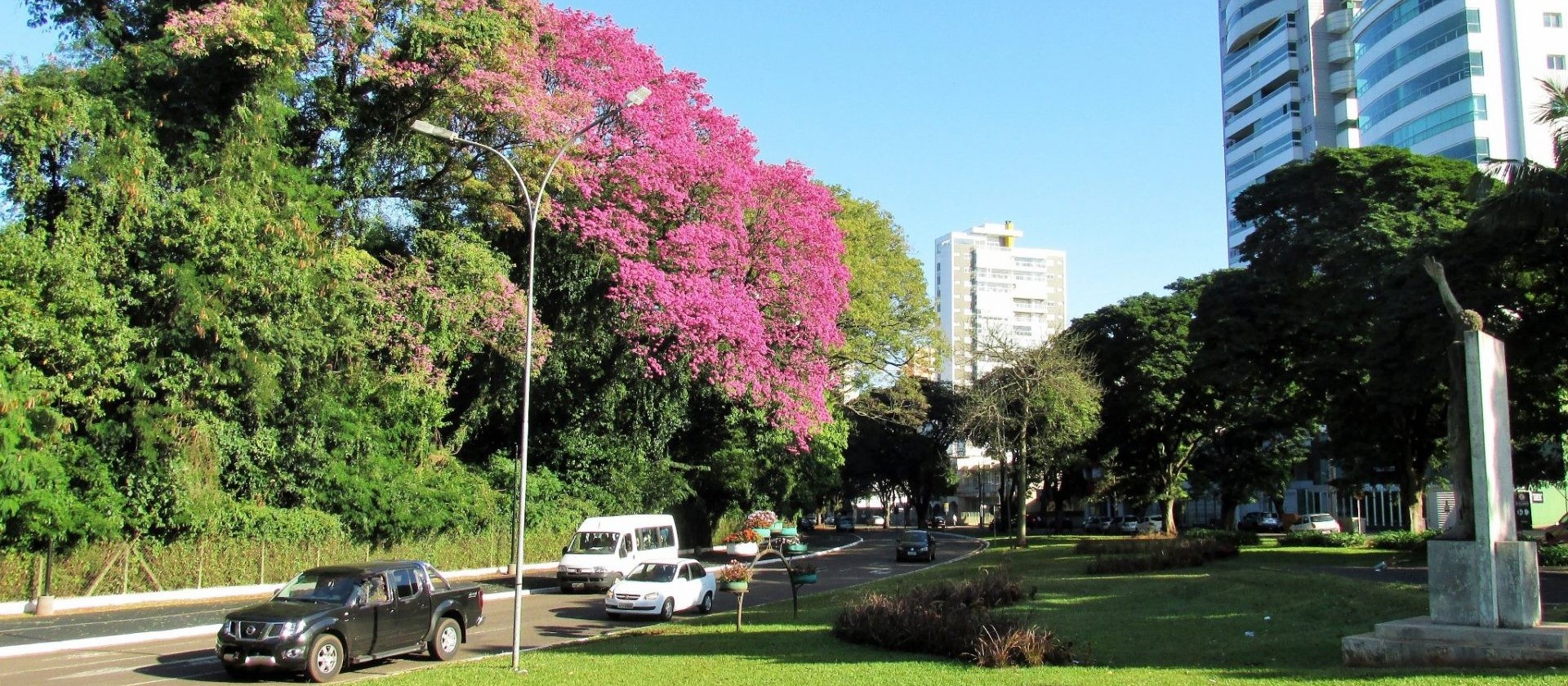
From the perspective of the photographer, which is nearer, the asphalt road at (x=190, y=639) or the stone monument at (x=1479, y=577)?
the stone monument at (x=1479, y=577)

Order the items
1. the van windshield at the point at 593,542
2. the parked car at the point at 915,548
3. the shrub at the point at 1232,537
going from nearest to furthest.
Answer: the van windshield at the point at 593,542 < the shrub at the point at 1232,537 < the parked car at the point at 915,548

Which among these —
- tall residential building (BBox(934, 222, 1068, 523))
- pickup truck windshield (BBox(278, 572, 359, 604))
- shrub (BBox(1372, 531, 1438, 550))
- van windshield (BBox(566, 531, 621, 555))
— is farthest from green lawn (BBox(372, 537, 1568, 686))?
tall residential building (BBox(934, 222, 1068, 523))

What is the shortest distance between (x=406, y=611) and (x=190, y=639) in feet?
19.9

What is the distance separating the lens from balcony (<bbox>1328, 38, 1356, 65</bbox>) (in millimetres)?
78188

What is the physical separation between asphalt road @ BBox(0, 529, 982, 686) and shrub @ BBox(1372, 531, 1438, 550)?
16.9 m

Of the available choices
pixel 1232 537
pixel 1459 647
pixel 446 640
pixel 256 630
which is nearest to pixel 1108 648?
pixel 1459 647

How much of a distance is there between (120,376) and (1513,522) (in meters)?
24.1

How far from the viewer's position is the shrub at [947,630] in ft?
41.4

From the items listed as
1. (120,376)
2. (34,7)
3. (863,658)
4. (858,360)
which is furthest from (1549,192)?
(34,7)

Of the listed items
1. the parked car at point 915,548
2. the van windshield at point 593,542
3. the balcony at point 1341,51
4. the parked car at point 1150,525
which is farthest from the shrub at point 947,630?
the balcony at point 1341,51

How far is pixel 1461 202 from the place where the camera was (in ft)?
105

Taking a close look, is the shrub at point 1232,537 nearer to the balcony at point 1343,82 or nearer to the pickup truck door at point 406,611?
the pickup truck door at point 406,611

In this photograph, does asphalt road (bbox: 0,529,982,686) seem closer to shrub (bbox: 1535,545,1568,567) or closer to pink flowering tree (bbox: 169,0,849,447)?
pink flowering tree (bbox: 169,0,849,447)

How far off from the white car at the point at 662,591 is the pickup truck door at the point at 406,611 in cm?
655
